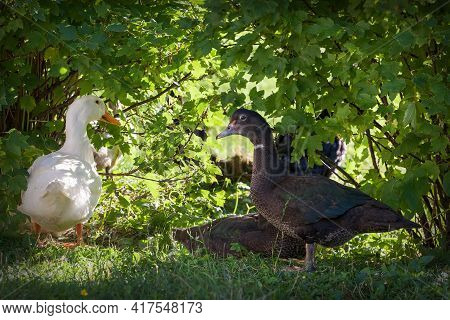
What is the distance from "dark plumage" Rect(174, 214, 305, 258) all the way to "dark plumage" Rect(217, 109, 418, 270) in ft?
0.85

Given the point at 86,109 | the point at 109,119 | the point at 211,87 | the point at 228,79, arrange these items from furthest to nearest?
1. the point at 109,119
2. the point at 211,87
3. the point at 86,109
4. the point at 228,79

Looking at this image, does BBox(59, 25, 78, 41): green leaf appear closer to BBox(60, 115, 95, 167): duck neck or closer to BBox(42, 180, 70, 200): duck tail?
BBox(42, 180, 70, 200): duck tail

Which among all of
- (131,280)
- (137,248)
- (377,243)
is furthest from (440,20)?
(137,248)

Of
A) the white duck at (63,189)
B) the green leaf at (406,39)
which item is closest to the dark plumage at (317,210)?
the green leaf at (406,39)

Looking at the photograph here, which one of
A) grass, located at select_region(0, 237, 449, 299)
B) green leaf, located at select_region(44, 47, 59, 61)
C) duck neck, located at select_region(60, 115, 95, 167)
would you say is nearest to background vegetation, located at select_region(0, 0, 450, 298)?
green leaf, located at select_region(44, 47, 59, 61)

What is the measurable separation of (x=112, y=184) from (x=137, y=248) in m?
0.78

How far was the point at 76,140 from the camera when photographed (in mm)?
7344

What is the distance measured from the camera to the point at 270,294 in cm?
478

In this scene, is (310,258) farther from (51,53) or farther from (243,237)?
(51,53)

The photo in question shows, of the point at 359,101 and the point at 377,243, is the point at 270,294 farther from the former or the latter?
the point at 377,243


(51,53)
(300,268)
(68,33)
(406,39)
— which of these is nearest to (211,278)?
(300,268)

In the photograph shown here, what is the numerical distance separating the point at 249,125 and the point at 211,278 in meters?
1.93
